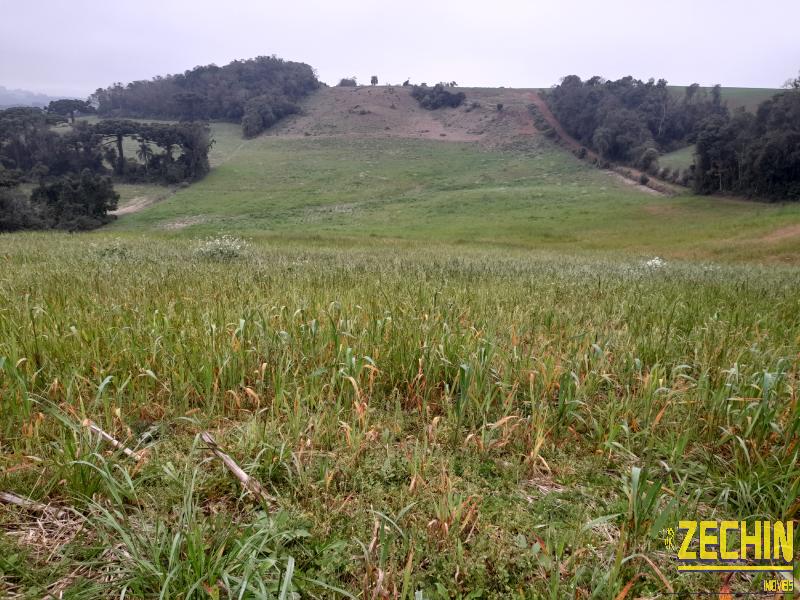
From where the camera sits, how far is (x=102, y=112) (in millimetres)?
116688

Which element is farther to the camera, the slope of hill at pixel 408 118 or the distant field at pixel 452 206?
the slope of hill at pixel 408 118

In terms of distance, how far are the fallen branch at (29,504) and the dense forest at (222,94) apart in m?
110

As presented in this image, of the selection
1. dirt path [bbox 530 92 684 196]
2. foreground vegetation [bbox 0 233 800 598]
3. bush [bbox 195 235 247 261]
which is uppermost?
dirt path [bbox 530 92 684 196]

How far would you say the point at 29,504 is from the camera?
6.38 ft

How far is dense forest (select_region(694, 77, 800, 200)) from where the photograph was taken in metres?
45.7

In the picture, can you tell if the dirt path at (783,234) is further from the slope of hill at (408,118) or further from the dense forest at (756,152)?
the slope of hill at (408,118)

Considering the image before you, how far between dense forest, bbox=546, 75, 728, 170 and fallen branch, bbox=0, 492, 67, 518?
78.2 metres

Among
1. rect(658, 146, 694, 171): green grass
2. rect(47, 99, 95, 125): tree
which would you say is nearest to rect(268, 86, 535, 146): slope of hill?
rect(658, 146, 694, 171): green grass

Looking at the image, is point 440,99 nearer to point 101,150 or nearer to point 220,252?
point 101,150

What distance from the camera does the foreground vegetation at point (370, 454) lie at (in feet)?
5.72

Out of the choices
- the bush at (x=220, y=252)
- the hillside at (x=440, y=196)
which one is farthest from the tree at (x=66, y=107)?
the bush at (x=220, y=252)

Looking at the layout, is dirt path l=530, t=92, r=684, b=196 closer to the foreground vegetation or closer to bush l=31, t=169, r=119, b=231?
the foreground vegetation

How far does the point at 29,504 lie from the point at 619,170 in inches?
3124

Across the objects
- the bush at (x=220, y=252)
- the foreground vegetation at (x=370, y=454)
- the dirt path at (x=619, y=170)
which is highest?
the dirt path at (x=619, y=170)
